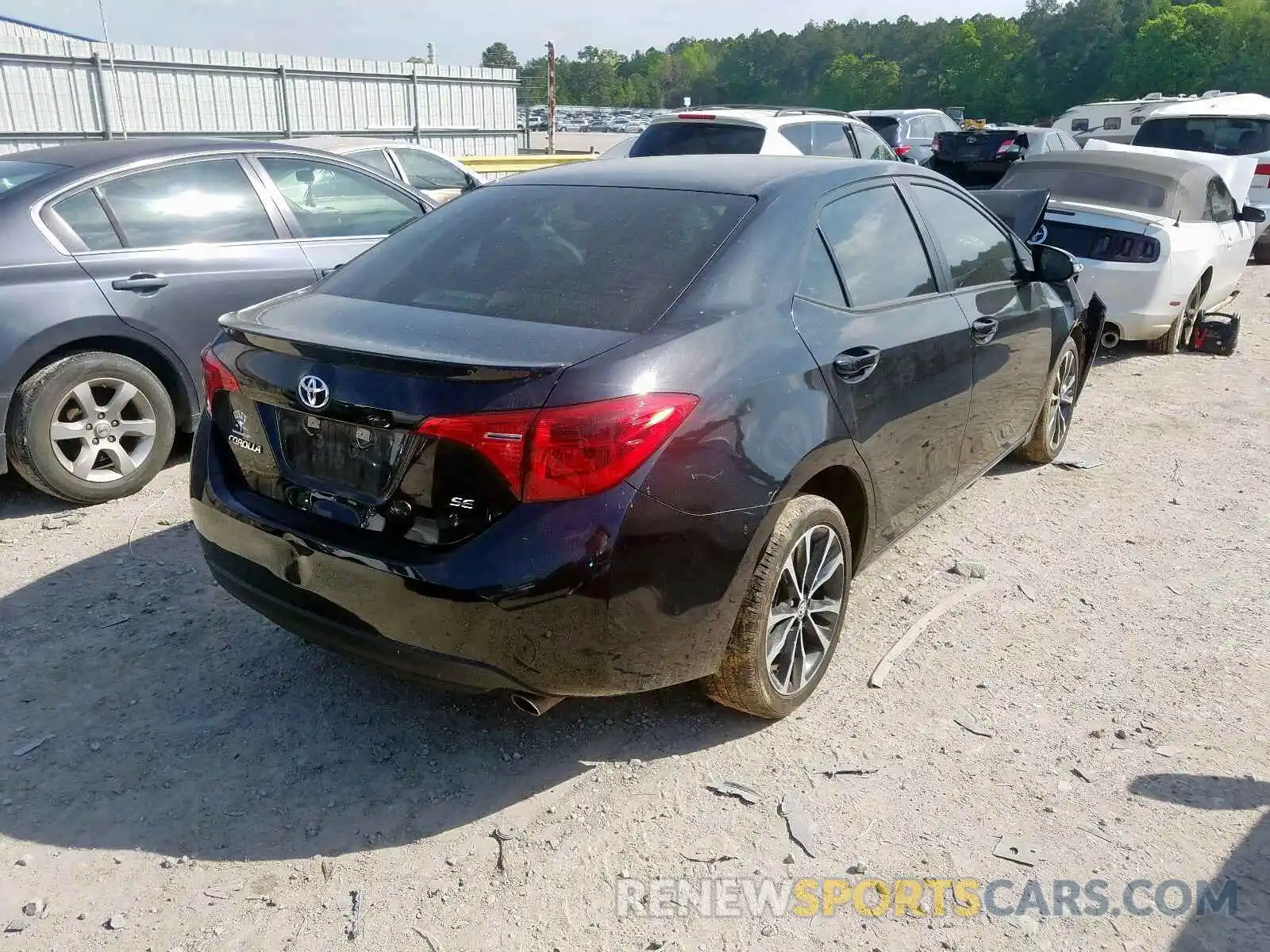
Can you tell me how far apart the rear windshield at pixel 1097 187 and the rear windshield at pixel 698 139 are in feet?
7.66

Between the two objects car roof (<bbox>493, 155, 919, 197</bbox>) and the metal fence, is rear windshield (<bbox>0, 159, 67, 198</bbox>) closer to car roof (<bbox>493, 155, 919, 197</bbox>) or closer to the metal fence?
car roof (<bbox>493, 155, 919, 197</bbox>)

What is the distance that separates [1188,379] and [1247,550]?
3.52 meters

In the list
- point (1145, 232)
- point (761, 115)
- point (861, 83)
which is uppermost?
point (861, 83)

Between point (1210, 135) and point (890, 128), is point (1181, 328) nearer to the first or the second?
point (1210, 135)

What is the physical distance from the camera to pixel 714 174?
3.51 meters

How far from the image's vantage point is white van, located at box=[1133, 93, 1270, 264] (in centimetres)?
1400

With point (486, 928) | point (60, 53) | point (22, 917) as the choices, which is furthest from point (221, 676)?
point (60, 53)

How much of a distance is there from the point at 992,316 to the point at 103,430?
4.13 metres

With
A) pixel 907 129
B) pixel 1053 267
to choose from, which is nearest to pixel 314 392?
pixel 1053 267

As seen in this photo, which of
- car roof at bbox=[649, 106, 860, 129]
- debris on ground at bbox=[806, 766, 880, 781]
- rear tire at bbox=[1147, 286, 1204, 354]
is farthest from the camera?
car roof at bbox=[649, 106, 860, 129]

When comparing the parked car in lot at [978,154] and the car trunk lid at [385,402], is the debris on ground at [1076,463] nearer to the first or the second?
the car trunk lid at [385,402]

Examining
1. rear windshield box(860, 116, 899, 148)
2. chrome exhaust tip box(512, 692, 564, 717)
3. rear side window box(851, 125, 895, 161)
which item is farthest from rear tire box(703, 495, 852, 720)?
rear windshield box(860, 116, 899, 148)

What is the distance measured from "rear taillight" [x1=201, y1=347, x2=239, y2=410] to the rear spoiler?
14.6ft

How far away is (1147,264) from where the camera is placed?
7.30 m
